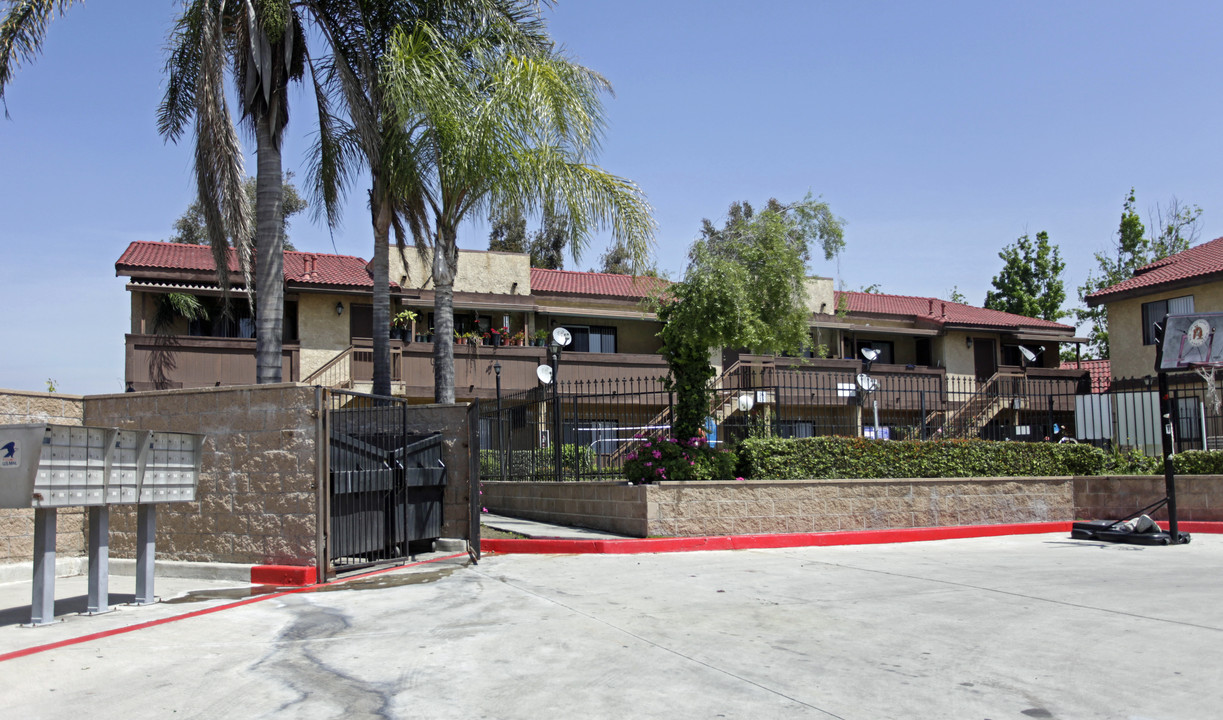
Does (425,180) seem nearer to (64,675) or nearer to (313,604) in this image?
(313,604)

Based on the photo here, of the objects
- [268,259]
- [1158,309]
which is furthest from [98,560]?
[1158,309]

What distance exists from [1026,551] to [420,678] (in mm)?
9909

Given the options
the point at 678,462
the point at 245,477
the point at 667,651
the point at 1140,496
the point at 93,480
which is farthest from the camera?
the point at 1140,496

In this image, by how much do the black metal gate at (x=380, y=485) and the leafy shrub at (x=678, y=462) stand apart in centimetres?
299

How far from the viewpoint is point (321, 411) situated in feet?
33.8

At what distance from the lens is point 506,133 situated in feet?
48.9

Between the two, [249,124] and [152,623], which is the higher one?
[249,124]

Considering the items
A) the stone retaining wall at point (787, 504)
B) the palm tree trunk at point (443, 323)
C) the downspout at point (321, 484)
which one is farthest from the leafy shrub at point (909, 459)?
the downspout at point (321, 484)

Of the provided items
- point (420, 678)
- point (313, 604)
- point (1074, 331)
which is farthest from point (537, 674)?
point (1074, 331)

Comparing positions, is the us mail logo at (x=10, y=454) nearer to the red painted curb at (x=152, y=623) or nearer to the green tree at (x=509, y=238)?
the red painted curb at (x=152, y=623)

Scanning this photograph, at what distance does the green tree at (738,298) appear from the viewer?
14.1m

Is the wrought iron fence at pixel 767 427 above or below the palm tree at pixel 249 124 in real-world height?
below

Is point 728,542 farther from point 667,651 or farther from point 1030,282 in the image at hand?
point 1030,282

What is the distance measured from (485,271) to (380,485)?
62.1ft
